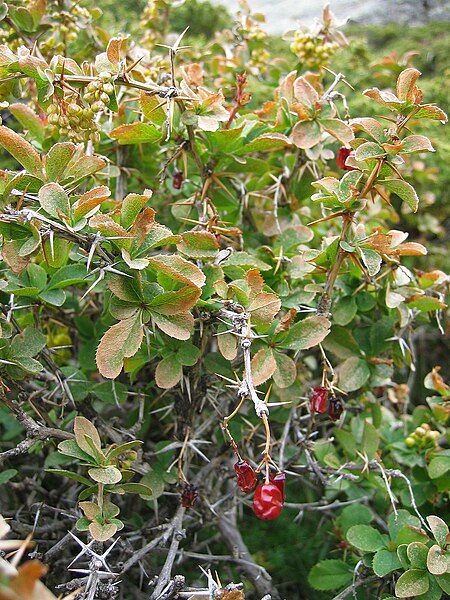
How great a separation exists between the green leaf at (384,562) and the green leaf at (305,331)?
458mm

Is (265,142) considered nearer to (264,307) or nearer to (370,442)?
(264,307)

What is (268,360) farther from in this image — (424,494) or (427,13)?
(427,13)

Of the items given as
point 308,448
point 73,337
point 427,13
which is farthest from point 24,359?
point 427,13

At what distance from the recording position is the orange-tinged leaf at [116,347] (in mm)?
971

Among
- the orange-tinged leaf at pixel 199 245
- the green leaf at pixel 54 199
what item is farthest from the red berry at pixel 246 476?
the green leaf at pixel 54 199

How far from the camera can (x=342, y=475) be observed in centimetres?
125

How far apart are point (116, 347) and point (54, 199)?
0.25 m

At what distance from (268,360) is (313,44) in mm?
947

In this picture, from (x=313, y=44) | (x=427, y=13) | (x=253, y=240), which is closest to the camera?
(x=253, y=240)

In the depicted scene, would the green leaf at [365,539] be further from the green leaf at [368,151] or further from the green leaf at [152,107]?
the green leaf at [152,107]

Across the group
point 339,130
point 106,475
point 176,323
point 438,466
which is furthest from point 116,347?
point 438,466

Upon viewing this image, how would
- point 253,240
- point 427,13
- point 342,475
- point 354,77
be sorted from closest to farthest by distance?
1. point 342,475
2. point 253,240
3. point 354,77
4. point 427,13

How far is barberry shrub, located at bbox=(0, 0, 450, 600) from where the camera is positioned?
3.27 feet

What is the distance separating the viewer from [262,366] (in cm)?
104
